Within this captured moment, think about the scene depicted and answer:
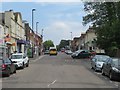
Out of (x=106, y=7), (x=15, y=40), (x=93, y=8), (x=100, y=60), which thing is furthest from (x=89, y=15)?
(x=100, y=60)

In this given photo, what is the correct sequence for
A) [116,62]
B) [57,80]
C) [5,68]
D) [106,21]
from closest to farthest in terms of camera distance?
[57,80] < [116,62] < [5,68] < [106,21]

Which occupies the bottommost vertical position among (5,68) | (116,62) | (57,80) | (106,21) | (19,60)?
(57,80)

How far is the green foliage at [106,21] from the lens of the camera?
154ft

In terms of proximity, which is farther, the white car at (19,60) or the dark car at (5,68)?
the white car at (19,60)

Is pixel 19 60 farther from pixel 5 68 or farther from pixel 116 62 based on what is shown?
pixel 116 62

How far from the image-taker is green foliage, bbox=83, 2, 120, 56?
47.0 metres

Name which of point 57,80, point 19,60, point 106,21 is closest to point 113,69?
point 57,80

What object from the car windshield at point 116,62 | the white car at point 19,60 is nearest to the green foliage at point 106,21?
the white car at point 19,60

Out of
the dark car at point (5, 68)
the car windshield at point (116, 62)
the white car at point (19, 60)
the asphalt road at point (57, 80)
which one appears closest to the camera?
the asphalt road at point (57, 80)

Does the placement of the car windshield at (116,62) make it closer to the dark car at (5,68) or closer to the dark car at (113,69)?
the dark car at (113,69)

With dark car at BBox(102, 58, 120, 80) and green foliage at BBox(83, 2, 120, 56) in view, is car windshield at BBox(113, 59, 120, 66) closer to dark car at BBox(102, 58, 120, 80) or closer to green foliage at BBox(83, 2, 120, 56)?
dark car at BBox(102, 58, 120, 80)

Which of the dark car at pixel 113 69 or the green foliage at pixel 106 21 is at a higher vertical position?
the green foliage at pixel 106 21

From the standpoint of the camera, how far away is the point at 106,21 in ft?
185

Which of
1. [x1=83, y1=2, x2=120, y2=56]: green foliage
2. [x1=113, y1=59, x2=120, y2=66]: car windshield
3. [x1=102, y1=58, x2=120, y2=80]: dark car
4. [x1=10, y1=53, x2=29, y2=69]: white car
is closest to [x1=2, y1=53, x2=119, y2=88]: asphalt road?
[x1=102, y1=58, x2=120, y2=80]: dark car
